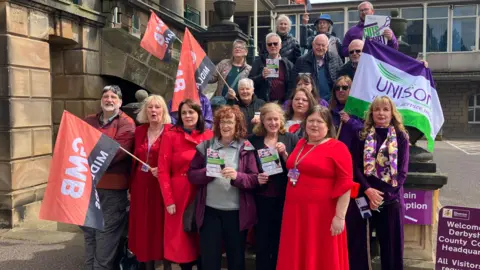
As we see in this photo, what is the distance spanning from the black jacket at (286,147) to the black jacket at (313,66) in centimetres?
190

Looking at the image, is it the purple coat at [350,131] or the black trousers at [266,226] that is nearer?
the black trousers at [266,226]

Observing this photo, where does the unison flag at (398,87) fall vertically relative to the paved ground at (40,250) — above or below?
above

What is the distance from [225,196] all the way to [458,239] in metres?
1.85

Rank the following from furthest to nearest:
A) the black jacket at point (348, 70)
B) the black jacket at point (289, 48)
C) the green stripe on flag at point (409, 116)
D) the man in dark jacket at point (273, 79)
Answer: the black jacket at point (289, 48), the man in dark jacket at point (273, 79), the black jacket at point (348, 70), the green stripe on flag at point (409, 116)

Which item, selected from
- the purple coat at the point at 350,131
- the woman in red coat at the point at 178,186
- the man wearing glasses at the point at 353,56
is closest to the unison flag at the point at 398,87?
the purple coat at the point at 350,131

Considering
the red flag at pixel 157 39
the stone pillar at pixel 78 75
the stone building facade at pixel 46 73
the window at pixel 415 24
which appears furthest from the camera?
the window at pixel 415 24

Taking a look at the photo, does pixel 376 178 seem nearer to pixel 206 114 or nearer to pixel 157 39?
pixel 206 114

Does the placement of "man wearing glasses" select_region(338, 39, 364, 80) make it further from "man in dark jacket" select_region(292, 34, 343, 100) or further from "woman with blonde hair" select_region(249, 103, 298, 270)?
"woman with blonde hair" select_region(249, 103, 298, 270)

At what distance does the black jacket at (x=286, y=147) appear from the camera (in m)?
3.94

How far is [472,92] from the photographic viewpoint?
31391mm

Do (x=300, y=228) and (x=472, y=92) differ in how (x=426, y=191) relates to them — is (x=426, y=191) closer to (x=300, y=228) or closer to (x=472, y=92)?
(x=300, y=228)

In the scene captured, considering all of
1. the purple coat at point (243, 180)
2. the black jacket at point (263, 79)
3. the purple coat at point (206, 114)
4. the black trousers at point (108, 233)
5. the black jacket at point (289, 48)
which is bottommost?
the black trousers at point (108, 233)

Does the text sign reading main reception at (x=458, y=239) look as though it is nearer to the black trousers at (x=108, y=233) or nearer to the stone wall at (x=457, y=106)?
the black trousers at (x=108, y=233)

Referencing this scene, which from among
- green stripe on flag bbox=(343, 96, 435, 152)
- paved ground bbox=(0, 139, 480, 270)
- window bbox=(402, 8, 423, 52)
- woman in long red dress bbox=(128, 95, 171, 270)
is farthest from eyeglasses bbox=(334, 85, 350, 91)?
window bbox=(402, 8, 423, 52)
